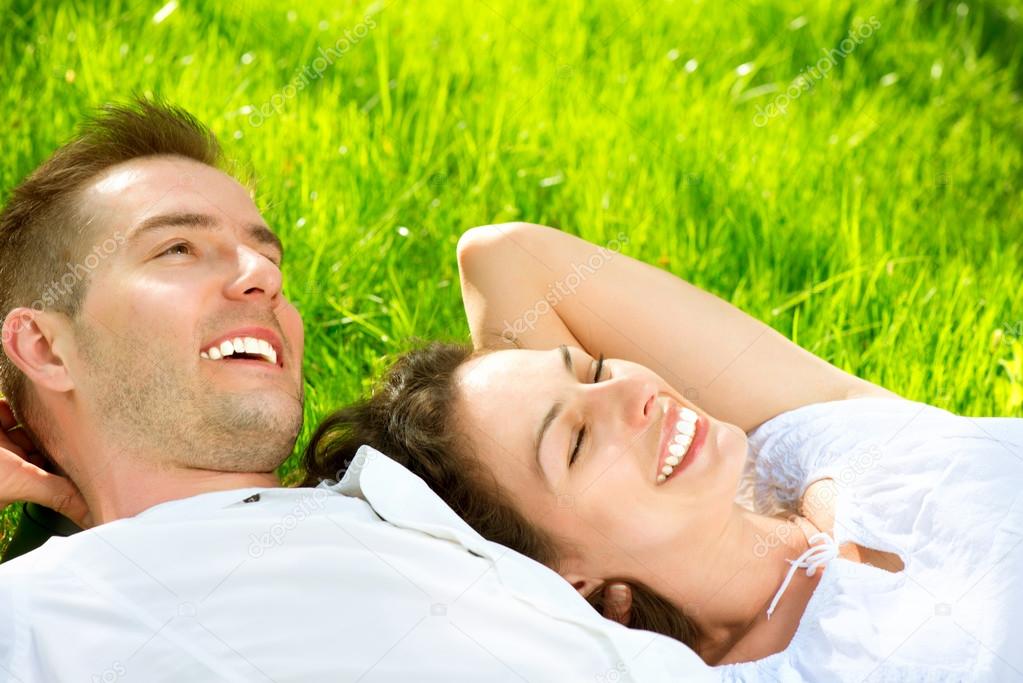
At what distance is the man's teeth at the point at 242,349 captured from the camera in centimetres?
252

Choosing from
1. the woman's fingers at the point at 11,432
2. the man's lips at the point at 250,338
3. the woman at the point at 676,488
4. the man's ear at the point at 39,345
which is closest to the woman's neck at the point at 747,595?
the woman at the point at 676,488

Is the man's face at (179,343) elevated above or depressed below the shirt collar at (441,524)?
above

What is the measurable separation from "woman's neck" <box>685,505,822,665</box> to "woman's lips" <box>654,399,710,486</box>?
17 centimetres

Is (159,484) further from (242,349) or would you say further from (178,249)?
(178,249)

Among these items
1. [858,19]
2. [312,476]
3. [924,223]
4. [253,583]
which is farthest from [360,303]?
[858,19]

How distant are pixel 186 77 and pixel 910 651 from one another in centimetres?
328

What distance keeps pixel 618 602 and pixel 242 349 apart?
0.96m

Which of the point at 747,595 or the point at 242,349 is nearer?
the point at 747,595

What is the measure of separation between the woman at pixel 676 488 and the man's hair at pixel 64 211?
0.66 metres

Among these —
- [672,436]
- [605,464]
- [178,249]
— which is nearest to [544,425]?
[605,464]

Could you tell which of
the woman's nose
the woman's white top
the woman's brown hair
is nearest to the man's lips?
the woman's brown hair

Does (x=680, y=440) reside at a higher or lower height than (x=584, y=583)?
higher

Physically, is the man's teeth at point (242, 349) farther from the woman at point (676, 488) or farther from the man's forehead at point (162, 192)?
the man's forehead at point (162, 192)

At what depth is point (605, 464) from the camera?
2.33 meters
